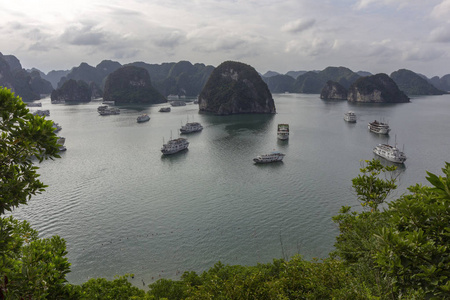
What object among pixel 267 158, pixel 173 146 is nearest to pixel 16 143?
pixel 267 158

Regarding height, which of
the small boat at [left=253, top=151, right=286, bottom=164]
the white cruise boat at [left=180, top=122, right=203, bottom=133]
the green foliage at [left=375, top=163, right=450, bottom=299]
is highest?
the green foliage at [left=375, top=163, right=450, bottom=299]

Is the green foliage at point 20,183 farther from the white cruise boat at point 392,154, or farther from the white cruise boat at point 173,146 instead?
the white cruise boat at point 392,154

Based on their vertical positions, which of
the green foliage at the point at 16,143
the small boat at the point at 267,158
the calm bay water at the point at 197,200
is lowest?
the calm bay water at the point at 197,200

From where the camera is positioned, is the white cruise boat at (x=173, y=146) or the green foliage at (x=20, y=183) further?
the white cruise boat at (x=173, y=146)

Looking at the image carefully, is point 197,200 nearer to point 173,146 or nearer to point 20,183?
point 173,146

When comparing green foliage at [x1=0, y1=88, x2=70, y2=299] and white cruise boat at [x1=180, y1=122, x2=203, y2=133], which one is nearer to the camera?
green foliage at [x1=0, y1=88, x2=70, y2=299]

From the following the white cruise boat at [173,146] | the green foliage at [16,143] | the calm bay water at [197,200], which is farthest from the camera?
the white cruise boat at [173,146]

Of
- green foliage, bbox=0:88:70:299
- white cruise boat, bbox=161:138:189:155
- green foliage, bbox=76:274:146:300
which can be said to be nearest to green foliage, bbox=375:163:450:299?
green foliage, bbox=0:88:70:299

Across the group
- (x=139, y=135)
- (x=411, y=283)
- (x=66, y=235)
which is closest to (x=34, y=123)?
(x=411, y=283)

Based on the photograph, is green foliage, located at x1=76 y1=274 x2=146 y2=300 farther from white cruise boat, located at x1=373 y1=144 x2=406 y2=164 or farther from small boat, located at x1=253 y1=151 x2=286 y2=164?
white cruise boat, located at x1=373 y1=144 x2=406 y2=164

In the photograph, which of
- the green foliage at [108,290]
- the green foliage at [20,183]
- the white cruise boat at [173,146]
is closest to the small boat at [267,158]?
the white cruise boat at [173,146]
